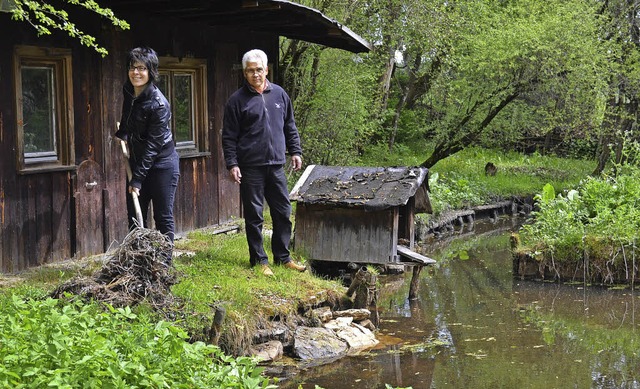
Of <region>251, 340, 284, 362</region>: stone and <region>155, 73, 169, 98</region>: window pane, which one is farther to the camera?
<region>155, 73, 169, 98</region>: window pane

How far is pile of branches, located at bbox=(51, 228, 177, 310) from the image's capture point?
23.8 ft

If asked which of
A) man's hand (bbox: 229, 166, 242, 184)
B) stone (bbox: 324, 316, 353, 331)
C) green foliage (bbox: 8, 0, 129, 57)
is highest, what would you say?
green foliage (bbox: 8, 0, 129, 57)

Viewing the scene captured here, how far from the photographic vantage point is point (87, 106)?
9.98 m

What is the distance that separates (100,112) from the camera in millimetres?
10188

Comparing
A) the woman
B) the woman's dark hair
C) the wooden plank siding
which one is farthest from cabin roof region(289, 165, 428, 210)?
the woman's dark hair

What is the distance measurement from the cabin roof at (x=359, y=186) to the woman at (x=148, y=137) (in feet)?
8.96

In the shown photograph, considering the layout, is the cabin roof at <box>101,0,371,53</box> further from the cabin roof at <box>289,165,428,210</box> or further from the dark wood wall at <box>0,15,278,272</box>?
the cabin roof at <box>289,165,428,210</box>

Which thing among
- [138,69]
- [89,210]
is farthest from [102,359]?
[89,210]

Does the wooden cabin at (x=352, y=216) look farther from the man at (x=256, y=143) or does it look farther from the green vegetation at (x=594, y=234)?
the green vegetation at (x=594, y=234)

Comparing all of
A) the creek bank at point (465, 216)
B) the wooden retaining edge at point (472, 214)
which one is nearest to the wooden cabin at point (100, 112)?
the creek bank at point (465, 216)

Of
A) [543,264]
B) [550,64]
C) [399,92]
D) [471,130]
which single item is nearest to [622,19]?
[550,64]

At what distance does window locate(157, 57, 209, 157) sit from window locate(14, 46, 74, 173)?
7.36ft

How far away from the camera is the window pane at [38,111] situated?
30.1 ft

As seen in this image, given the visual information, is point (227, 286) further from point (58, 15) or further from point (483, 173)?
point (483, 173)
